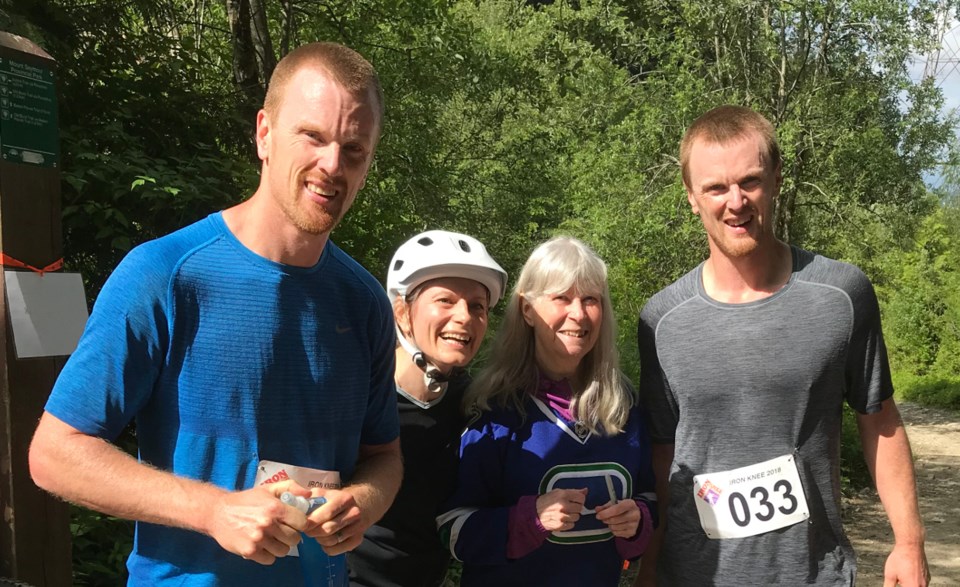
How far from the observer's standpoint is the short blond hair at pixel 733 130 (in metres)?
2.85

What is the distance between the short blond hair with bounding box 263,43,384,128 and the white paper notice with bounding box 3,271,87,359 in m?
1.63

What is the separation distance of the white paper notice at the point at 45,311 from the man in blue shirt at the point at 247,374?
4.97 ft

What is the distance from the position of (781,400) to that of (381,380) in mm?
1259

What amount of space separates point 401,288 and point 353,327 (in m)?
0.72

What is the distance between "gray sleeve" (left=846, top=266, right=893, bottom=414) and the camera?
277cm

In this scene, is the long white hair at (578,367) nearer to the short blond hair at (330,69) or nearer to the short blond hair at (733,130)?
the short blond hair at (733,130)

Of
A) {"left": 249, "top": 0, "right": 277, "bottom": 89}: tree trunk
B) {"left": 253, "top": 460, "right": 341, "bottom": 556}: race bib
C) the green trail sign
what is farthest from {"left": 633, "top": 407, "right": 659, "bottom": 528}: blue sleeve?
{"left": 249, "top": 0, "right": 277, "bottom": 89}: tree trunk

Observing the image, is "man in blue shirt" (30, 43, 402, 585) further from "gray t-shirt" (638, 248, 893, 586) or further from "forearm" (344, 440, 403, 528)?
"gray t-shirt" (638, 248, 893, 586)

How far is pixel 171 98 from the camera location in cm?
630

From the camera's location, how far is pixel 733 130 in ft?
9.36

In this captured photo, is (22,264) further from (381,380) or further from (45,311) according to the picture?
(381,380)

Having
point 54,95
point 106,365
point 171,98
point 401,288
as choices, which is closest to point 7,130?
point 54,95

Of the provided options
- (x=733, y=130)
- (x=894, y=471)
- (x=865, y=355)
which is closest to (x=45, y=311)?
(x=733, y=130)

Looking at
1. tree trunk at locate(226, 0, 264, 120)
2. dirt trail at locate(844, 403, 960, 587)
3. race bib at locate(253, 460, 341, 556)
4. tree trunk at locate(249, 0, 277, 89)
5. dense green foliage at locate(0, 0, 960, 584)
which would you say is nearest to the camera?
race bib at locate(253, 460, 341, 556)
